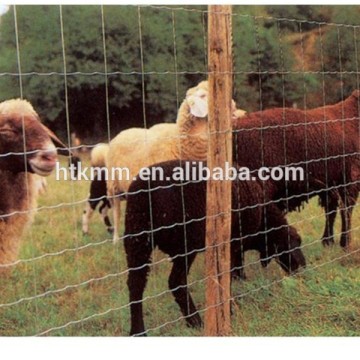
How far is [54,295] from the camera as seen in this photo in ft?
11.4

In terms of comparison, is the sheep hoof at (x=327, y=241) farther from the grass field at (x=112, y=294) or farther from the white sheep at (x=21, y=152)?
the white sheep at (x=21, y=152)

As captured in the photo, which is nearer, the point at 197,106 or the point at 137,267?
the point at 137,267

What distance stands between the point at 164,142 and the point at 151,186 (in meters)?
0.49

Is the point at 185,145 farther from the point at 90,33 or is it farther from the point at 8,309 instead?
the point at 8,309

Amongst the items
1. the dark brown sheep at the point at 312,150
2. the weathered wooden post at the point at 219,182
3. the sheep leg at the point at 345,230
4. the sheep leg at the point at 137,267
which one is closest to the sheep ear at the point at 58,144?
the sheep leg at the point at 137,267

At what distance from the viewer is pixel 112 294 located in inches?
140

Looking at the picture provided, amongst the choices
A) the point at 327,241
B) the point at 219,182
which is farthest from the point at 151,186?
the point at 327,241

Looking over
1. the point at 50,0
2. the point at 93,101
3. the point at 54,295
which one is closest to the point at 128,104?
the point at 93,101

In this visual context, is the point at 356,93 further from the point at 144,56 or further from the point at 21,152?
the point at 21,152

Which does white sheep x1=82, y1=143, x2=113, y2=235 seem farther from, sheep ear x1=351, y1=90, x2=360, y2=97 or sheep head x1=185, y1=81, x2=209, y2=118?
sheep ear x1=351, y1=90, x2=360, y2=97

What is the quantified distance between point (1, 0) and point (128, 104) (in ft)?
2.33

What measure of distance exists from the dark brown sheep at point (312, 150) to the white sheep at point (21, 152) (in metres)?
1.09

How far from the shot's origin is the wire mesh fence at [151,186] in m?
3.36

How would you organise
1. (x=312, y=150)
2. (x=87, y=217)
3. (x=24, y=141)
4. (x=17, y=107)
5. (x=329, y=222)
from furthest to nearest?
1. (x=312, y=150)
2. (x=329, y=222)
3. (x=87, y=217)
4. (x=17, y=107)
5. (x=24, y=141)
